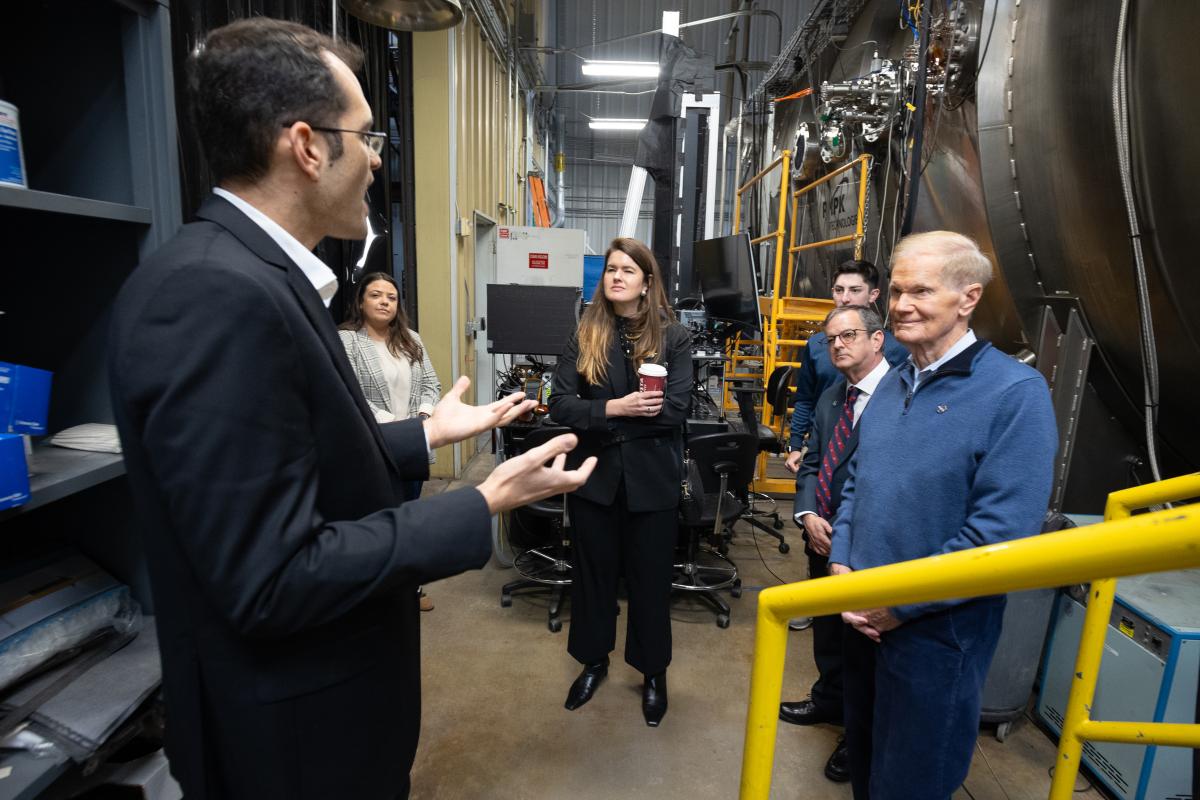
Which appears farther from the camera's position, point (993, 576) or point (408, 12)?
point (408, 12)

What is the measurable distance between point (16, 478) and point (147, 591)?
46cm

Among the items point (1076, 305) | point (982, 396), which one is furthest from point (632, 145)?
point (982, 396)

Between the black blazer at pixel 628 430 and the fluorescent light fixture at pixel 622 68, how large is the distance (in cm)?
561

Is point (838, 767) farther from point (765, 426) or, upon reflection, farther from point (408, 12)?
point (408, 12)

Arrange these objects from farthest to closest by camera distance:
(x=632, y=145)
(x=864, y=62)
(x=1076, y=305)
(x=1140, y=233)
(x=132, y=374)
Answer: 1. (x=632, y=145)
2. (x=864, y=62)
3. (x=1076, y=305)
4. (x=1140, y=233)
5. (x=132, y=374)

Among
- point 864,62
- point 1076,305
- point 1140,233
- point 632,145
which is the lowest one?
point 1076,305

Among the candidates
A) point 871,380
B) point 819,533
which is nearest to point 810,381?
point 871,380

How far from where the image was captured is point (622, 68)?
270 inches

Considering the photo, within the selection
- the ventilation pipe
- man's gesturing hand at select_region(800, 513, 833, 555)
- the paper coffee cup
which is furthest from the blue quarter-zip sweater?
the ventilation pipe

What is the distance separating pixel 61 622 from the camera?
1006 mm

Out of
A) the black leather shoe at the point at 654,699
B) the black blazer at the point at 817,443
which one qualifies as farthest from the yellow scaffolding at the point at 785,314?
the black leather shoe at the point at 654,699

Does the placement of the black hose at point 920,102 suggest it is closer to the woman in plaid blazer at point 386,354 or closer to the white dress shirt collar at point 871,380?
the white dress shirt collar at point 871,380

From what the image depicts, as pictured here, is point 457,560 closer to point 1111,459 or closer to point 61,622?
point 61,622

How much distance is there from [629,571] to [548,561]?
54.3 inches
